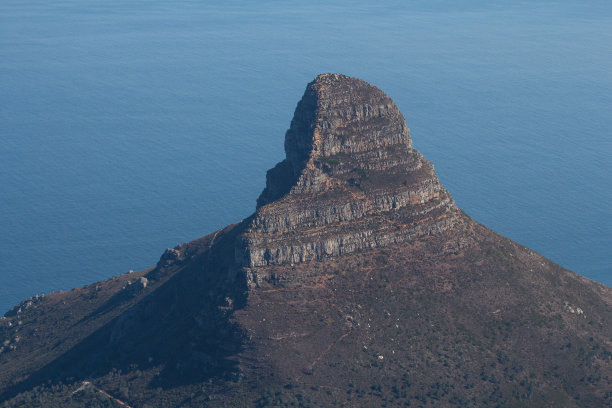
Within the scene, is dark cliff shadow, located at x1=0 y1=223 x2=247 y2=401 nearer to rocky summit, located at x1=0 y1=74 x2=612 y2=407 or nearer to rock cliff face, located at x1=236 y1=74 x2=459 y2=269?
rocky summit, located at x1=0 y1=74 x2=612 y2=407

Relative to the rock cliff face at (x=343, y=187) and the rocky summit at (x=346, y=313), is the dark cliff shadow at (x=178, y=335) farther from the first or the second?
the rock cliff face at (x=343, y=187)

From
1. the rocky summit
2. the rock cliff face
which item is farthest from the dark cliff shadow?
the rock cliff face

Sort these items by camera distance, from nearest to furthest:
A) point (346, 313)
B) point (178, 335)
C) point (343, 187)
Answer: point (346, 313) → point (178, 335) → point (343, 187)

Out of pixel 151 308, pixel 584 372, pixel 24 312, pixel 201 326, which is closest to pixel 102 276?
pixel 24 312

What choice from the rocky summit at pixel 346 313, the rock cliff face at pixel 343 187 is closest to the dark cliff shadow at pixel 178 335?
the rocky summit at pixel 346 313

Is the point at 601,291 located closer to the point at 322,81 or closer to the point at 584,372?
the point at 584,372

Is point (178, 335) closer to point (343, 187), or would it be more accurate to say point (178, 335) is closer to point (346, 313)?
point (346, 313)

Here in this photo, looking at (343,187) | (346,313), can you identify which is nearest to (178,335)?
(346,313)

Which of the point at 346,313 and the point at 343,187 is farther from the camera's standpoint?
the point at 343,187
